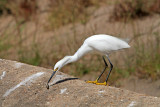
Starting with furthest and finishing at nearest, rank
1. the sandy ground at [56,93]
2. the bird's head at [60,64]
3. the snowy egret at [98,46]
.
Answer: the snowy egret at [98,46] → the bird's head at [60,64] → the sandy ground at [56,93]

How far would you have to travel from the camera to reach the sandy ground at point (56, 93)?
3590 millimetres

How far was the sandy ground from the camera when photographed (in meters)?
3.59

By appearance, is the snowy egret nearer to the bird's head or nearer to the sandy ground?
the bird's head

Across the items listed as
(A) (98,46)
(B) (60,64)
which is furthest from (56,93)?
(A) (98,46)

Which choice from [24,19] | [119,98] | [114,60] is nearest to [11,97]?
[119,98]

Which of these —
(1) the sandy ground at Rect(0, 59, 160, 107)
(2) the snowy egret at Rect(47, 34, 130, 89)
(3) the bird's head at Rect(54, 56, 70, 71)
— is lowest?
(1) the sandy ground at Rect(0, 59, 160, 107)

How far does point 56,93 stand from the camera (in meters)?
3.84

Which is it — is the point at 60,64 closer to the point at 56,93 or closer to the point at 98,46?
the point at 56,93

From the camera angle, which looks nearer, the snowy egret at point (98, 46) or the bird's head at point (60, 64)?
the bird's head at point (60, 64)

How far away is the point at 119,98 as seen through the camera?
363cm

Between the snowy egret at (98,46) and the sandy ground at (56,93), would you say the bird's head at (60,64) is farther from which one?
the sandy ground at (56,93)

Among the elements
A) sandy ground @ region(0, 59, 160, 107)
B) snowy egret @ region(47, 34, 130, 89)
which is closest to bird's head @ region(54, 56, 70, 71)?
snowy egret @ region(47, 34, 130, 89)

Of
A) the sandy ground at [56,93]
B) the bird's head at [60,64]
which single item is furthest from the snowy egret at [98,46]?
the sandy ground at [56,93]

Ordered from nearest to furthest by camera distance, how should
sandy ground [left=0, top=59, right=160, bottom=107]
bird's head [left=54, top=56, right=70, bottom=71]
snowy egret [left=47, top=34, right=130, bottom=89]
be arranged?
sandy ground [left=0, top=59, right=160, bottom=107]
bird's head [left=54, top=56, right=70, bottom=71]
snowy egret [left=47, top=34, right=130, bottom=89]
